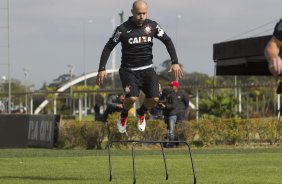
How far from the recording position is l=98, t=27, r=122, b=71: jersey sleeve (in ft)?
41.0

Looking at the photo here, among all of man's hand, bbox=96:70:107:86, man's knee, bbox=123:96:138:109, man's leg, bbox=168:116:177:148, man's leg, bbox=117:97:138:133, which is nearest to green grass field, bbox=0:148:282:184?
man's leg, bbox=117:97:138:133

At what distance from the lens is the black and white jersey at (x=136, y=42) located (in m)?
12.4

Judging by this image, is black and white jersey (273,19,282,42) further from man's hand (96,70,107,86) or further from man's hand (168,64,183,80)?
man's hand (96,70,107,86)

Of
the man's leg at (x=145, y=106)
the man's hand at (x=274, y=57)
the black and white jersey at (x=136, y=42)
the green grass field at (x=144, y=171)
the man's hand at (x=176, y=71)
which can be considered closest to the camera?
the man's hand at (x=274, y=57)

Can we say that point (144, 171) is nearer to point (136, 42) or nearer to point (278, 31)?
point (136, 42)

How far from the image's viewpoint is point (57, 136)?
26.4 metres

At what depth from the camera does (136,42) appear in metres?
12.5

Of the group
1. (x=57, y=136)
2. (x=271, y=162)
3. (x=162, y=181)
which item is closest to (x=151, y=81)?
(x=162, y=181)

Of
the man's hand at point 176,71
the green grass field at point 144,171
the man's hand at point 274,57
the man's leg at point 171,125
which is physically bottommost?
the green grass field at point 144,171

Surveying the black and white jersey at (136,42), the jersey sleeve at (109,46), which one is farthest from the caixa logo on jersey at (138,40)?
the jersey sleeve at (109,46)

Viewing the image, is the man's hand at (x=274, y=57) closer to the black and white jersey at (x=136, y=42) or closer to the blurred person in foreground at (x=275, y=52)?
the blurred person in foreground at (x=275, y=52)

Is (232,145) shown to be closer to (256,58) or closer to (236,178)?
(256,58)

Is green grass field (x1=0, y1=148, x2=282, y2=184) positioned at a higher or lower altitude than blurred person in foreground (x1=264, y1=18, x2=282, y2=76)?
lower

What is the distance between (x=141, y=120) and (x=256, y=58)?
1485 cm
